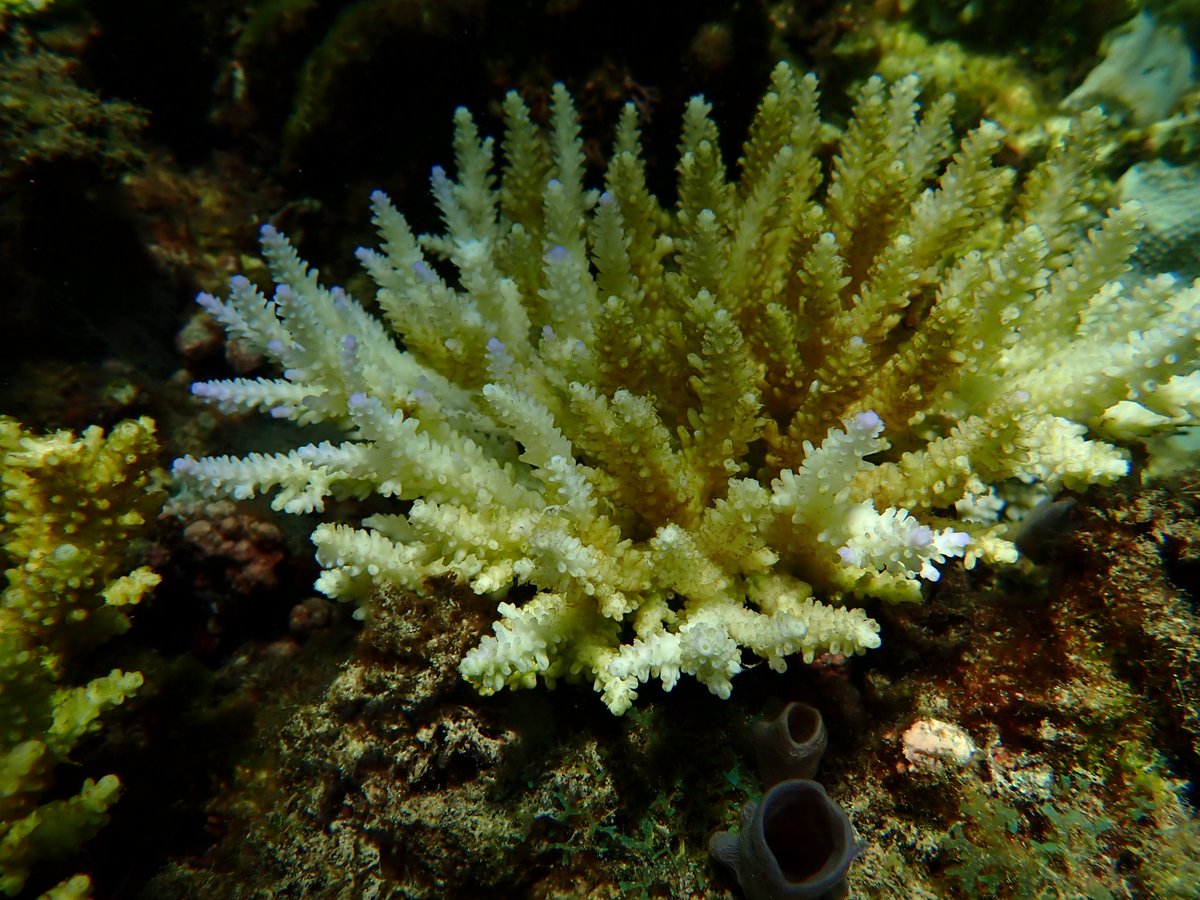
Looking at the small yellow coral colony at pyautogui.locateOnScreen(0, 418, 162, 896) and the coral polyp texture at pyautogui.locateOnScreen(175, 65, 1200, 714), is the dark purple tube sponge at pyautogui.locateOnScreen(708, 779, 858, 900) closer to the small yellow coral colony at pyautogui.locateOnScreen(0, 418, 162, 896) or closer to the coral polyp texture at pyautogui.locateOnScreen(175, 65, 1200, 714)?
the coral polyp texture at pyautogui.locateOnScreen(175, 65, 1200, 714)

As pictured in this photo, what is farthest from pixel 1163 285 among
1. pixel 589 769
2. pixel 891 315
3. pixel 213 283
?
pixel 213 283

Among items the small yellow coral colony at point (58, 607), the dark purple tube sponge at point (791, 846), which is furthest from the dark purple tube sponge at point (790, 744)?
the small yellow coral colony at point (58, 607)

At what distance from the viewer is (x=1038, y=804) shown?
66.6 inches

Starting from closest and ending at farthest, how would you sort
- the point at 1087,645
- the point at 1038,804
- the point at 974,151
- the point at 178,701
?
the point at 1038,804 → the point at 1087,645 → the point at 974,151 → the point at 178,701

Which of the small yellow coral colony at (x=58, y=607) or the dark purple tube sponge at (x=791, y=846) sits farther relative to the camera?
the small yellow coral colony at (x=58, y=607)

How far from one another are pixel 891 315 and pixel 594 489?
1.13 meters

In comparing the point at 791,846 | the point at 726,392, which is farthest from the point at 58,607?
the point at 791,846

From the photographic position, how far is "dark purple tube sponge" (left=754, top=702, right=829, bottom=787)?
68.2 inches

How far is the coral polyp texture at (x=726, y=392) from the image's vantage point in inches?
70.0

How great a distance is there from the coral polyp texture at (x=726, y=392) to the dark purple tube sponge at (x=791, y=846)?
339mm

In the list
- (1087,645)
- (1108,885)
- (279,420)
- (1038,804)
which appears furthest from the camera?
(279,420)

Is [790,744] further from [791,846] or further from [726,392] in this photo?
[726,392]

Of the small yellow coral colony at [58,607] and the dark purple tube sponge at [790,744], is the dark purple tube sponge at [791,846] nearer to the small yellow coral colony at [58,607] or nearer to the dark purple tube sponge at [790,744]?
the dark purple tube sponge at [790,744]

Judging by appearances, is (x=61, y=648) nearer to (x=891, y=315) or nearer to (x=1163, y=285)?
(x=891, y=315)
